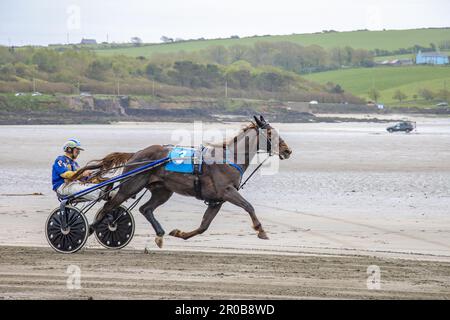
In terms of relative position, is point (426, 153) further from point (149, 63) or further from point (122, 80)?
point (149, 63)

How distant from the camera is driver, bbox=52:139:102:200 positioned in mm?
14203

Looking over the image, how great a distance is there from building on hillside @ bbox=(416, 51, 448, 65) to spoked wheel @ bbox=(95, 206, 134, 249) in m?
139

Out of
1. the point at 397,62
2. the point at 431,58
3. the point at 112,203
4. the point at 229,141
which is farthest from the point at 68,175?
the point at 397,62

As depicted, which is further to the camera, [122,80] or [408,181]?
[122,80]

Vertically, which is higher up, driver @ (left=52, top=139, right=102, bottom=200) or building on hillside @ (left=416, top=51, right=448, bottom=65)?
driver @ (left=52, top=139, right=102, bottom=200)

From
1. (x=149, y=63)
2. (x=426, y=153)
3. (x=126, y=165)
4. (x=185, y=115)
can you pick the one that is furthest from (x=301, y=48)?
(x=126, y=165)

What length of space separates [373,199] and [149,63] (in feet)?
309

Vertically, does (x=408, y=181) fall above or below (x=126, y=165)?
below

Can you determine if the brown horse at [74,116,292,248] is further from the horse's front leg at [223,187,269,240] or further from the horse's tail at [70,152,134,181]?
the horse's tail at [70,152,134,181]

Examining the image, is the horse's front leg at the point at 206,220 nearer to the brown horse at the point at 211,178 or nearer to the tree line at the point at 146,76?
the brown horse at the point at 211,178

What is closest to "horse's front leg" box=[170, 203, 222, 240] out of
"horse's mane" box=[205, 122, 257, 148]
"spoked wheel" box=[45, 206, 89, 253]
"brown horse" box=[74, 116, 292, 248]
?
"brown horse" box=[74, 116, 292, 248]

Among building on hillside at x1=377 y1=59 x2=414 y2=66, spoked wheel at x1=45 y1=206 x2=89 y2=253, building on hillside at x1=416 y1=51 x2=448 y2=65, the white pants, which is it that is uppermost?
the white pants
